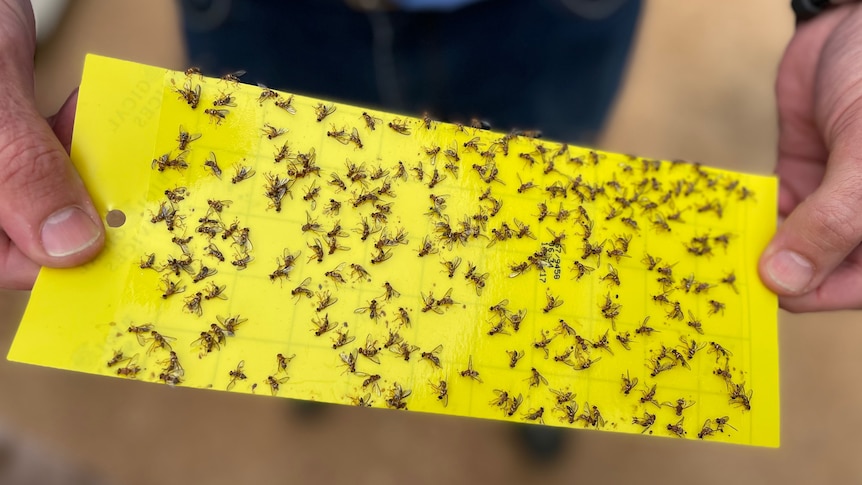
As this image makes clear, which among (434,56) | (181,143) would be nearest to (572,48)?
(434,56)

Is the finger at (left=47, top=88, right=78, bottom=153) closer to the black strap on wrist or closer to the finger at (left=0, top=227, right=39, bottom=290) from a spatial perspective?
the finger at (left=0, top=227, right=39, bottom=290)

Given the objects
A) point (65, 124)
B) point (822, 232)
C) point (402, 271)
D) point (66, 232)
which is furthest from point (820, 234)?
point (65, 124)

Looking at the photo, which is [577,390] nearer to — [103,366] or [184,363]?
[184,363]

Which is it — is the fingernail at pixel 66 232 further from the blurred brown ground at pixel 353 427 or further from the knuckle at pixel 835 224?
the knuckle at pixel 835 224

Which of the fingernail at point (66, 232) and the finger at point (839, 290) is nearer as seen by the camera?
the fingernail at point (66, 232)

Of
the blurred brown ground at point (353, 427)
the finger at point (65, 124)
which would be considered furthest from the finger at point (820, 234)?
the finger at point (65, 124)

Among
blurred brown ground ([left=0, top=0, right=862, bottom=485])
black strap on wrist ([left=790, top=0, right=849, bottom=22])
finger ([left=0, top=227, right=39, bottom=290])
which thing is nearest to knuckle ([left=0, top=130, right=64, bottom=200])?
finger ([left=0, top=227, right=39, bottom=290])

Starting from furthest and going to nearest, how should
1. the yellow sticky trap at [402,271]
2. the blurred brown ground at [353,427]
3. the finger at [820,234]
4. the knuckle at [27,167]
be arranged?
the blurred brown ground at [353,427]
the finger at [820,234]
the yellow sticky trap at [402,271]
the knuckle at [27,167]

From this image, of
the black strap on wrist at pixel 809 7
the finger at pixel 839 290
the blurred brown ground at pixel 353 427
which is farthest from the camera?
the blurred brown ground at pixel 353 427
